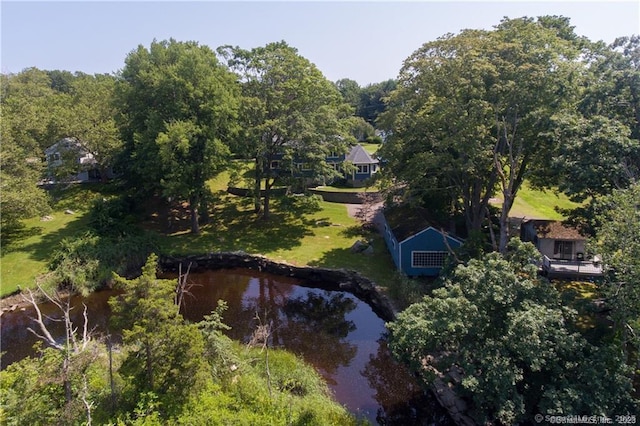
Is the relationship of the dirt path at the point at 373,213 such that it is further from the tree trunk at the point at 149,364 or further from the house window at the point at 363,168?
the tree trunk at the point at 149,364

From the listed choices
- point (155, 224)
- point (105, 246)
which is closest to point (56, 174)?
point (155, 224)

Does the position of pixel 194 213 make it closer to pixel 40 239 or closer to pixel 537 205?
pixel 40 239

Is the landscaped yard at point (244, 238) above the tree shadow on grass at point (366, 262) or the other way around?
above

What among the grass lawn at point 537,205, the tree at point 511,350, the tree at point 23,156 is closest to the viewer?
the tree at point 511,350

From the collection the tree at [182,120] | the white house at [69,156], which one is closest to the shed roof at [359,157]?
the tree at [182,120]

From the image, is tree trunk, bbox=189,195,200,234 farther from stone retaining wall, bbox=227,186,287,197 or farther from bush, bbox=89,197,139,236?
stone retaining wall, bbox=227,186,287,197

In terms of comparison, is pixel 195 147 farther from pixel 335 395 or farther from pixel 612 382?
pixel 612 382

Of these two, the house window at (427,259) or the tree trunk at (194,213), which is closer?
the house window at (427,259)

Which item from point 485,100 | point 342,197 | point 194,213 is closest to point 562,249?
point 485,100
